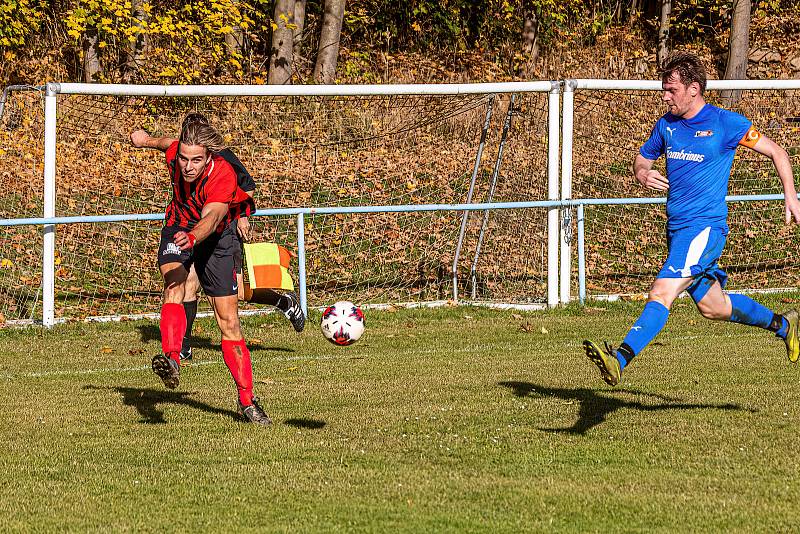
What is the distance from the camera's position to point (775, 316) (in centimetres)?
792

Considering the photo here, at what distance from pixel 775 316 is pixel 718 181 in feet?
3.49

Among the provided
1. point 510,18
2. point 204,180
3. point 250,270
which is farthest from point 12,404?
point 510,18

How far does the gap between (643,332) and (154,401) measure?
355 cm

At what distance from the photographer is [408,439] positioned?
284 inches

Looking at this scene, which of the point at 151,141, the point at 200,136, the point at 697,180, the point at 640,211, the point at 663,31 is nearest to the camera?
the point at 200,136

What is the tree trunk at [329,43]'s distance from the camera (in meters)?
22.6

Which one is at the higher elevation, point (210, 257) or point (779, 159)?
point (779, 159)

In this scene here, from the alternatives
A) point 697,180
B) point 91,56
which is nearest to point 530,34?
point 91,56

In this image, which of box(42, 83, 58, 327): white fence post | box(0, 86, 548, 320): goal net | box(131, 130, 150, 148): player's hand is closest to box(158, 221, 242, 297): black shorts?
box(131, 130, 150, 148): player's hand

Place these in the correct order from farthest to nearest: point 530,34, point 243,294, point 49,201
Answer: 1. point 530,34
2. point 49,201
3. point 243,294

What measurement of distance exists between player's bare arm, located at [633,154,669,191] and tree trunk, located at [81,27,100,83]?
15562 mm

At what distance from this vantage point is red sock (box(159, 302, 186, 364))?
7.55 meters

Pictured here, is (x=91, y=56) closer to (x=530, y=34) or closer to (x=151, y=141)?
(x=530, y=34)

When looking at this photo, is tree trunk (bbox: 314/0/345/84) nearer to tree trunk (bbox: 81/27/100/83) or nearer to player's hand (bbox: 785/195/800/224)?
tree trunk (bbox: 81/27/100/83)
